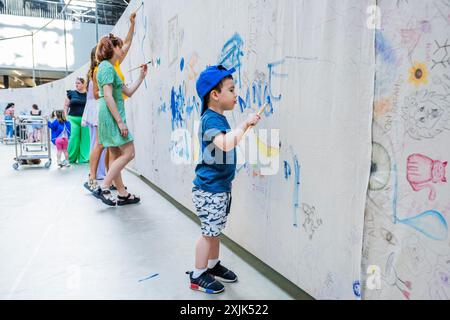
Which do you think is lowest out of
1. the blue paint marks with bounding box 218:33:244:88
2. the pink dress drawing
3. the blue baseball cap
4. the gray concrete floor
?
the gray concrete floor

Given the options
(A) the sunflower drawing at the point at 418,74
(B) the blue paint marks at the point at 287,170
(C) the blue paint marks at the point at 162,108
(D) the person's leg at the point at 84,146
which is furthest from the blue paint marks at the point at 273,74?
(D) the person's leg at the point at 84,146

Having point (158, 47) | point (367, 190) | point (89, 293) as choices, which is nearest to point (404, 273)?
point (367, 190)

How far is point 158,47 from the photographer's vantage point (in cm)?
388

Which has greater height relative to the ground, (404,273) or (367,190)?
(367,190)

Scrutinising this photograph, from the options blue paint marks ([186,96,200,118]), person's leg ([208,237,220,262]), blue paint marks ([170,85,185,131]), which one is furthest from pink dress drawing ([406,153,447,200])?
blue paint marks ([170,85,185,131])

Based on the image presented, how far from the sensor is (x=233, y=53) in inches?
88.3

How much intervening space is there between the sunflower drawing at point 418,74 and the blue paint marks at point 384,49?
0.07m

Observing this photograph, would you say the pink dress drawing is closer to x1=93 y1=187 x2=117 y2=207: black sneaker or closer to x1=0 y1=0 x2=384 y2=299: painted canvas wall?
x1=0 y1=0 x2=384 y2=299: painted canvas wall

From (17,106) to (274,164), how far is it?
1866 centimetres

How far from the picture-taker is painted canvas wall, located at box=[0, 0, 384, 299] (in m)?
1.31

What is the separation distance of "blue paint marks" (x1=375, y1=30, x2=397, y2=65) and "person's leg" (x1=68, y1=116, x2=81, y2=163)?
6177 millimetres

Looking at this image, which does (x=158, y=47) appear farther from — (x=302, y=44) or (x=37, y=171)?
(x=37, y=171)

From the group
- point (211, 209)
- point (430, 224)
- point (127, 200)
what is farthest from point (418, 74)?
point (127, 200)

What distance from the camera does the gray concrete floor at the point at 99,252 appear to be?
1789 mm
